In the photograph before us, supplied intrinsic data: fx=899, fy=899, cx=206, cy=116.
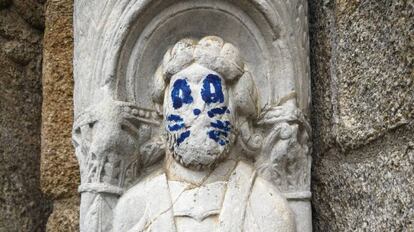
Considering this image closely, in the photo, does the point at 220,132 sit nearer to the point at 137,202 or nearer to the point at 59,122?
the point at 137,202

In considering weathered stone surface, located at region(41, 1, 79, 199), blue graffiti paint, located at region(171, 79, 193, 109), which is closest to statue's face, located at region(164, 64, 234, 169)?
blue graffiti paint, located at region(171, 79, 193, 109)

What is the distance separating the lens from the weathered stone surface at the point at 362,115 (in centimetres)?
167

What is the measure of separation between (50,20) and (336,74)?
27.7 inches

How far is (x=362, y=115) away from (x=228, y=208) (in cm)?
33

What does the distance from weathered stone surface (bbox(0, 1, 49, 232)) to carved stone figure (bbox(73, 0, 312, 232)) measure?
429mm

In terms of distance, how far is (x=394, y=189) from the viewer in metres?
1.68

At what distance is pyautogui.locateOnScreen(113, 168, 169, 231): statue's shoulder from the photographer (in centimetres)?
174

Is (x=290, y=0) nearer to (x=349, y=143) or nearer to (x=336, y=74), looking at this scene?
(x=336, y=74)

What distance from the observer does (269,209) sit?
173cm

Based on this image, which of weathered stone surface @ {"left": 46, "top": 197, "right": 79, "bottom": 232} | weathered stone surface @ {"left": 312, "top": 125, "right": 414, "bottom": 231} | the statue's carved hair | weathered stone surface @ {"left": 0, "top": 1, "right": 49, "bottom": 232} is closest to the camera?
weathered stone surface @ {"left": 312, "top": 125, "right": 414, "bottom": 231}

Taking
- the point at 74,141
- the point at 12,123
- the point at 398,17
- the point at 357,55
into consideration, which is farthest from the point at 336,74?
the point at 12,123

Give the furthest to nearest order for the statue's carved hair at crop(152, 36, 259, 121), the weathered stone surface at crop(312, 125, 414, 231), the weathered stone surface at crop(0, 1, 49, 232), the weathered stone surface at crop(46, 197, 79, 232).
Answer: the weathered stone surface at crop(0, 1, 49, 232) < the weathered stone surface at crop(46, 197, 79, 232) < the statue's carved hair at crop(152, 36, 259, 121) < the weathered stone surface at crop(312, 125, 414, 231)

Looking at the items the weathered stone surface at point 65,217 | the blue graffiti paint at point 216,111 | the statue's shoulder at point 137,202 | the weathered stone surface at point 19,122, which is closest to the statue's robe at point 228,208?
the statue's shoulder at point 137,202

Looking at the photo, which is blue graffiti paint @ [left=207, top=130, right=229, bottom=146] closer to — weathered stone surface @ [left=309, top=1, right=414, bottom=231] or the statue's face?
the statue's face
